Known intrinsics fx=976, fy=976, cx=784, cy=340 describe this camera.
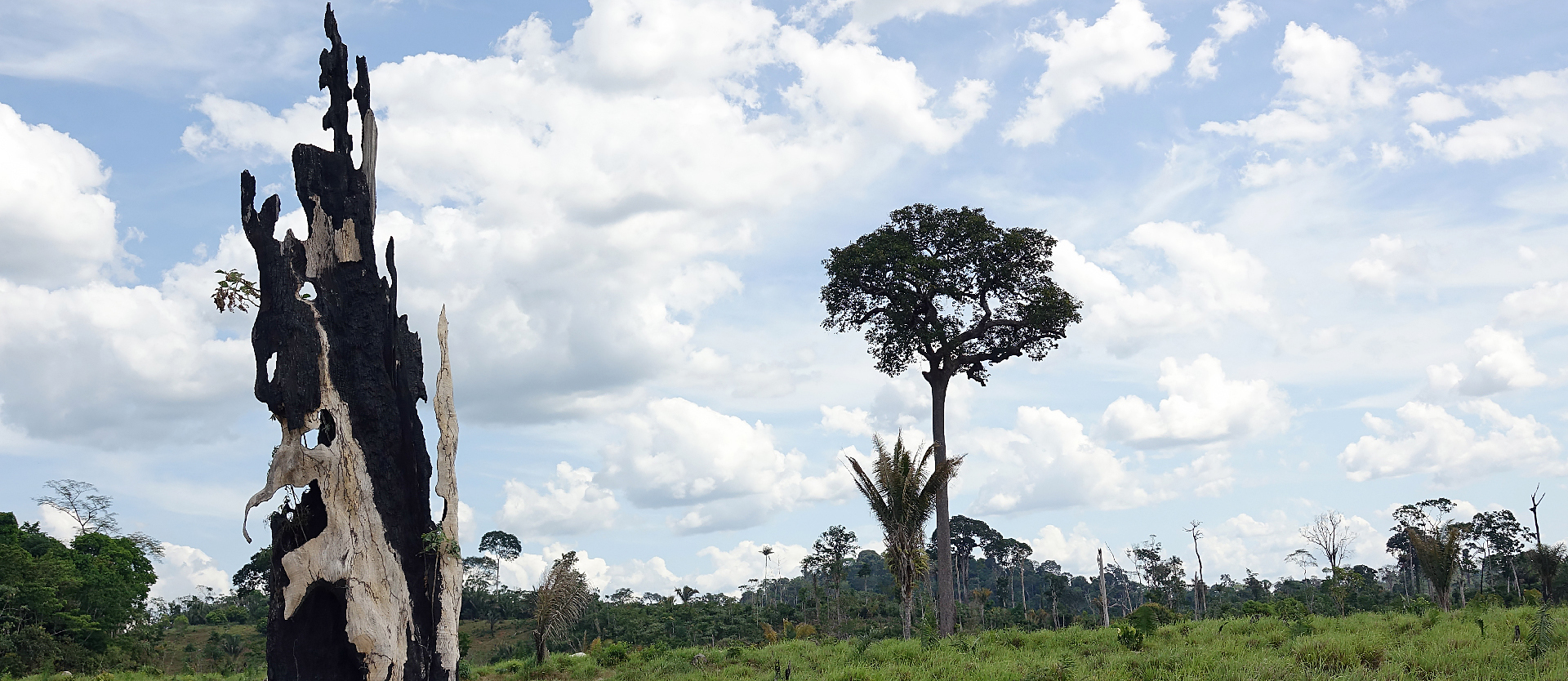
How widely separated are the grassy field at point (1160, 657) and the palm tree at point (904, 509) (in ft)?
5.75

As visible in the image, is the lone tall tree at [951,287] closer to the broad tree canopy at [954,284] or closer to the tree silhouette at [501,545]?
the broad tree canopy at [954,284]

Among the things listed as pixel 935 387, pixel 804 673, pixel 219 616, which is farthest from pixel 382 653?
pixel 219 616

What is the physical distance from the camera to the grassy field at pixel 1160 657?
1179cm

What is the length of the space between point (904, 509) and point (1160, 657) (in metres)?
7.08

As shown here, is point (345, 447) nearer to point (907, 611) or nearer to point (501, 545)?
point (907, 611)

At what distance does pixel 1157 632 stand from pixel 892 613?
33.8 metres

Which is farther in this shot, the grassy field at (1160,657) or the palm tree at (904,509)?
the palm tree at (904,509)

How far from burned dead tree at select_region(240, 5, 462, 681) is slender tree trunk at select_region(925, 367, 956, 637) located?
11.3m

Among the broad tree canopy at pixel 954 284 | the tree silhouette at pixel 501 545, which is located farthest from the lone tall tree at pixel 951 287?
the tree silhouette at pixel 501 545

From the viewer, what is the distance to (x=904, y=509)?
19.7 m

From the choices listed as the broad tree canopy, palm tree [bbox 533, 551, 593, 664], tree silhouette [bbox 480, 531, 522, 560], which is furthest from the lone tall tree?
tree silhouette [bbox 480, 531, 522, 560]

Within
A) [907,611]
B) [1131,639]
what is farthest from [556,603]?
[1131,639]

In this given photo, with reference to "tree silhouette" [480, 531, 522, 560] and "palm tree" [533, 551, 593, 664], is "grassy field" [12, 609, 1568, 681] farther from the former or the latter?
"tree silhouette" [480, 531, 522, 560]

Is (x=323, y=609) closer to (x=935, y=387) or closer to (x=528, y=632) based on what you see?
(x=935, y=387)
